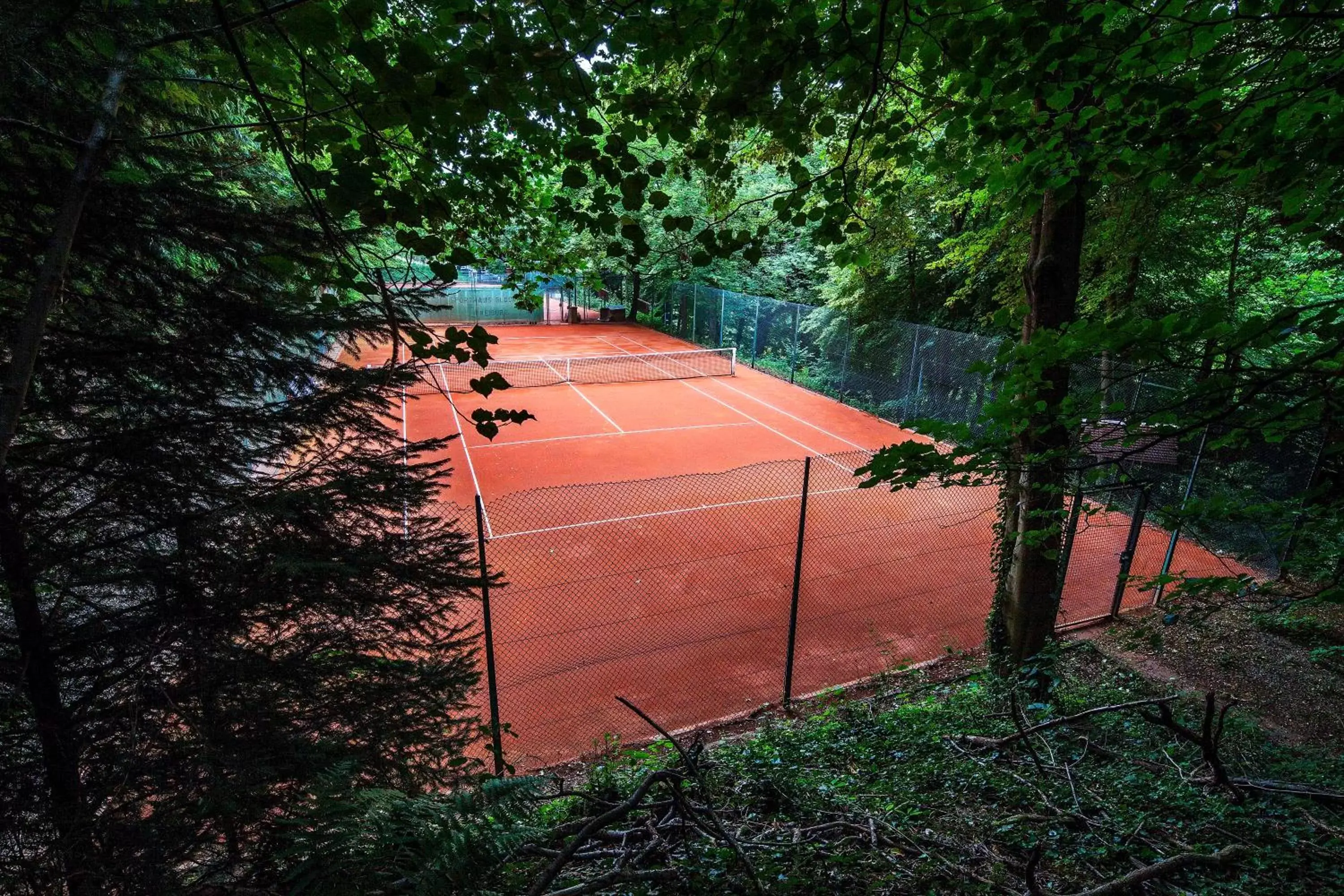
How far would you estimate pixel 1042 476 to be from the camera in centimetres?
498

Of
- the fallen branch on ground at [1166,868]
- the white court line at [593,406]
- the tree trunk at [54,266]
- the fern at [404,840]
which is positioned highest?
the tree trunk at [54,266]

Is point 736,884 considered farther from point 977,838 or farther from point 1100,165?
point 1100,165

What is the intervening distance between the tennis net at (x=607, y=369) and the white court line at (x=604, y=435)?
5.14m

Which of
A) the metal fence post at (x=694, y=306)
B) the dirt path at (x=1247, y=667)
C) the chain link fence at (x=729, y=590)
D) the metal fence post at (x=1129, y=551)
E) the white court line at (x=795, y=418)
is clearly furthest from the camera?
the metal fence post at (x=694, y=306)

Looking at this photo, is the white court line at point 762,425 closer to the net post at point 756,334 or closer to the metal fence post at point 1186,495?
the net post at point 756,334

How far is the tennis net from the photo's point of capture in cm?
2130

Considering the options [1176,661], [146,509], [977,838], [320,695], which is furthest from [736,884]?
[1176,661]

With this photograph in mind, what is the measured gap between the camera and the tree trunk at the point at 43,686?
2.36 m

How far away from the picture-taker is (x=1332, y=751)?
4801 millimetres

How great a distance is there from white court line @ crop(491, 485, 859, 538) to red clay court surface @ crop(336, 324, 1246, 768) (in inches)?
1.7

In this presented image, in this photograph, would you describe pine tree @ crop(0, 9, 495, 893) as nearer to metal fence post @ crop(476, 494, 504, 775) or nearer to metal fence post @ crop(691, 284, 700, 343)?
metal fence post @ crop(476, 494, 504, 775)

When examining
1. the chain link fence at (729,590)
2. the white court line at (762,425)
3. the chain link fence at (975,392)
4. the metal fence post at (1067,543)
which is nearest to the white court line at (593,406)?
the white court line at (762,425)

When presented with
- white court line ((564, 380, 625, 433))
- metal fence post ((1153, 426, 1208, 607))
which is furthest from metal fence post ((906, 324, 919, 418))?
metal fence post ((1153, 426, 1208, 607))

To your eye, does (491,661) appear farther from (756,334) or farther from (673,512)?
(756,334)
